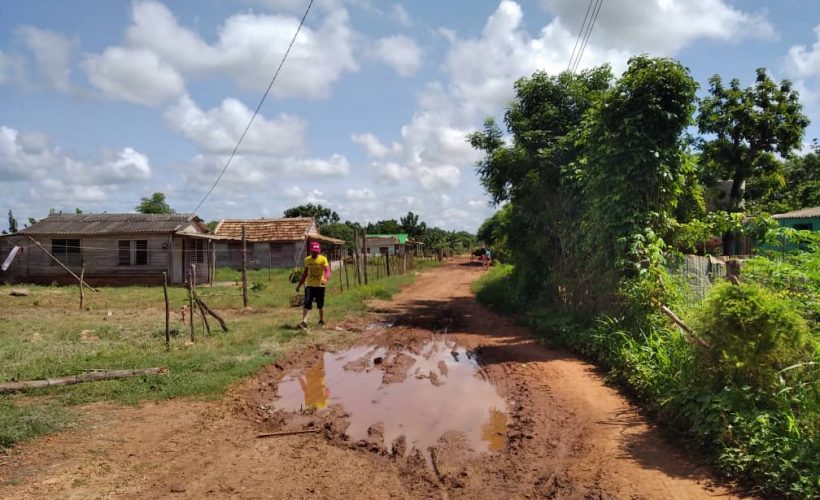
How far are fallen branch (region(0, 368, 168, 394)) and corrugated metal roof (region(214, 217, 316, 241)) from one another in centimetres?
2690

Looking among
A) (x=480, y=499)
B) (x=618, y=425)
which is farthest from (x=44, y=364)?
(x=618, y=425)

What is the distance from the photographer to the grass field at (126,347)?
621 cm

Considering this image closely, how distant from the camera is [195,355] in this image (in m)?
8.30

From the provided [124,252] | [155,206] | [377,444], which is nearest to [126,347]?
[377,444]

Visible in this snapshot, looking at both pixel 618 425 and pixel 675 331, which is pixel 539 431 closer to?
pixel 618 425

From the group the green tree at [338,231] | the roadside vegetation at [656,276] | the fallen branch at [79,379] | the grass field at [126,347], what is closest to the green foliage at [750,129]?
the roadside vegetation at [656,276]

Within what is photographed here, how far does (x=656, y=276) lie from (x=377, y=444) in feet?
17.3

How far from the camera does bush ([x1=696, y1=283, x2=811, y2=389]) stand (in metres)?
4.80

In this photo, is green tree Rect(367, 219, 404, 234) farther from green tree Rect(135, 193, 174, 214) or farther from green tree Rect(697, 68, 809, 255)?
green tree Rect(697, 68, 809, 255)

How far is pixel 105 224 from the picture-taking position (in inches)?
994

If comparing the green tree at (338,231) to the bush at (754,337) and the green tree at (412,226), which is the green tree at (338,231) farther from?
the bush at (754,337)

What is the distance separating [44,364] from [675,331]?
8754 millimetres

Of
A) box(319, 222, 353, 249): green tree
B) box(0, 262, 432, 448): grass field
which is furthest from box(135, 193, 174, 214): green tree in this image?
box(0, 262, 432, 448): grass field

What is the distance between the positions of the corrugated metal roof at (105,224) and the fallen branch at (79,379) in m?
18.4
